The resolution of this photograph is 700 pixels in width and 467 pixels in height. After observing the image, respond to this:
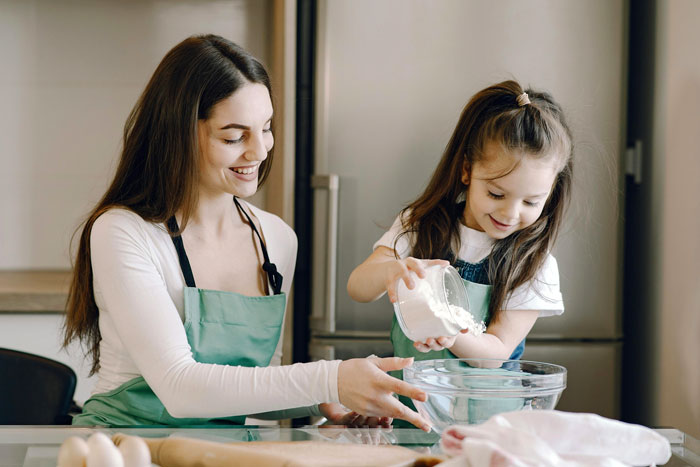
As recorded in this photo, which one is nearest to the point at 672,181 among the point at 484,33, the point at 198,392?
the point at 484,33

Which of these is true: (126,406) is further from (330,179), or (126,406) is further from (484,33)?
(484,33)

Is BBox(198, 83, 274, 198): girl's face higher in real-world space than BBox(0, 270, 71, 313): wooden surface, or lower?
higher

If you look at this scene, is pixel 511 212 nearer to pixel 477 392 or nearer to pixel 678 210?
pixel 477 392

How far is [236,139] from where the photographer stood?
127cm

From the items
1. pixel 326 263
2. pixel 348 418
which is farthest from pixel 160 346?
pixel 326 263

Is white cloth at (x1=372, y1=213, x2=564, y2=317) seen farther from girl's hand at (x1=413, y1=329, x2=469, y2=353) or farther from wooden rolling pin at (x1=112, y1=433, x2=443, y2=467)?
wooden rolling pin at (x1=112, y1=433, x2=443, y2=467)

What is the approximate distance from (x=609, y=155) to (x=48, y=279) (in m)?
1.60

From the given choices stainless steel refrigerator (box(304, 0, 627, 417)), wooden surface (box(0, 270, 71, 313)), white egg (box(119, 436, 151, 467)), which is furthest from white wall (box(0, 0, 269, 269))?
white egg (box(119, 436, 151, 467))

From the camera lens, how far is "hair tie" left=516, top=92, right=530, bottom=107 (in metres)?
1.41

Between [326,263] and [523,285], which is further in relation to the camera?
[326,263]

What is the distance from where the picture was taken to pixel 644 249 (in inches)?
80.2

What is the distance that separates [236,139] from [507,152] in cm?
45

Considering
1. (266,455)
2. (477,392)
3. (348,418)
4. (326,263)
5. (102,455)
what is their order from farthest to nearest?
(326,263) < (348,418) < (477,392) < (266,455) < (102,455)

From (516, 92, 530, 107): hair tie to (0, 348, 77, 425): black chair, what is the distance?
0.92m
